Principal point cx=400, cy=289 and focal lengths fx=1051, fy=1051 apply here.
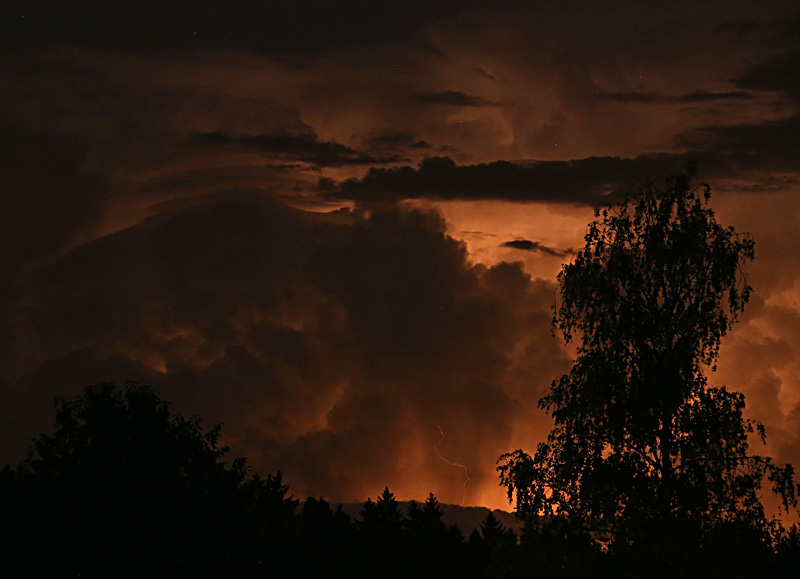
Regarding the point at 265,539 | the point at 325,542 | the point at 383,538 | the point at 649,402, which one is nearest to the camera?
the point at 649,402

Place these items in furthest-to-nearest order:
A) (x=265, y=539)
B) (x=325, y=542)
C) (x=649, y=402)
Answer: (x=325, y=542)
(x=265, y=539)
(x=649, y=402)

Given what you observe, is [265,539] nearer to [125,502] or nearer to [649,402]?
[125,502]

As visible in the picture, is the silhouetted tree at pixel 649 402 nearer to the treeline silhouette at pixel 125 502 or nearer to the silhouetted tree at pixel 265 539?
the treeline silhouette at pixel 125 502

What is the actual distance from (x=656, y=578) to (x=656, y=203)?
1195 centimetres

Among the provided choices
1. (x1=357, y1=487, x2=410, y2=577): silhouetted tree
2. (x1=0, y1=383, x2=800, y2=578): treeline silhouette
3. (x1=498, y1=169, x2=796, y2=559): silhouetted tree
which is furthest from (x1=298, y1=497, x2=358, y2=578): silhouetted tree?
(x1=498, y1=169, x2=796, y2=559): silhouetted tree

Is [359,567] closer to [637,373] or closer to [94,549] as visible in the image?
[94,549]

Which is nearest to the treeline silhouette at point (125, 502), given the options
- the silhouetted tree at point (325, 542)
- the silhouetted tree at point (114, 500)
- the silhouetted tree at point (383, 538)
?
the silhouetted tree at point (114, 500)

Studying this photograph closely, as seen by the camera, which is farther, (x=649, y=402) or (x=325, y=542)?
(x=325, y=542)

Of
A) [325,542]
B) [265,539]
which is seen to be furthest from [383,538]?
[265,539]

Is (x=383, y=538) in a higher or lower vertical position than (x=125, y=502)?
higher

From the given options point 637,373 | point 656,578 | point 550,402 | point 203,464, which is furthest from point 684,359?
point 203,464

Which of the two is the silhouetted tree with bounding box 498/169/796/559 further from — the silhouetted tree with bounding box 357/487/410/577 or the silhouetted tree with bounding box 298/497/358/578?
the silhouetted tree with bounding box 357/487/410/577

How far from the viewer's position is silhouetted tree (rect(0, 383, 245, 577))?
40906mm

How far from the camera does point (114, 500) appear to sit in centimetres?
4166
